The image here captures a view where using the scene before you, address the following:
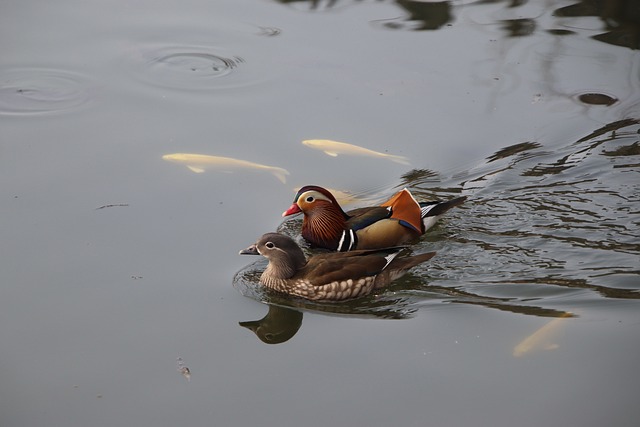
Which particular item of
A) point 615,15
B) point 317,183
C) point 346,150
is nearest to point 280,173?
point 317,183

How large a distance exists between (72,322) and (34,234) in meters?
1.39

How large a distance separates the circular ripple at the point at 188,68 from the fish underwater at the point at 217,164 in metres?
1.94

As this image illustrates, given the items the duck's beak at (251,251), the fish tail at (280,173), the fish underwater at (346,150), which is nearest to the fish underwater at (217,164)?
the fish tail at (280,173)

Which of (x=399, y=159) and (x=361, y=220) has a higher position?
(x=399, y=159)

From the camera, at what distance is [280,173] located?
30.6 feet

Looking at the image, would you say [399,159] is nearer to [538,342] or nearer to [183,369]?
[538,342]

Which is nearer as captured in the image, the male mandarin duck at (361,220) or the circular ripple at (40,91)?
the male mandarin duck at (361,220)

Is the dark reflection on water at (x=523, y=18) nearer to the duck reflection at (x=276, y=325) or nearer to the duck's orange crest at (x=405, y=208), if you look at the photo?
the duck's orange crest at (x=405, y=208)

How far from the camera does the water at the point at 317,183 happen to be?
641 cm

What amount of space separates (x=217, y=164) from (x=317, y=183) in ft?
3.38

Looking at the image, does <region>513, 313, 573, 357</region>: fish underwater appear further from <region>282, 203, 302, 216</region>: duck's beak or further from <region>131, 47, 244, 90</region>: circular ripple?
<region>131, 47, 244, 90</region>: circular ripple

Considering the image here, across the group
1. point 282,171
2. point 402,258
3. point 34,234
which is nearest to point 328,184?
point 282,171

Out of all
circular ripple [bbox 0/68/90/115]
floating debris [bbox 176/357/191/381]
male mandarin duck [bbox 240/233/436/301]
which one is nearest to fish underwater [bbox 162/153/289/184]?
male mandarin duck [bbox 240/233/436/301]

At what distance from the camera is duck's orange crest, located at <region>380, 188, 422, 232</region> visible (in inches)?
340
